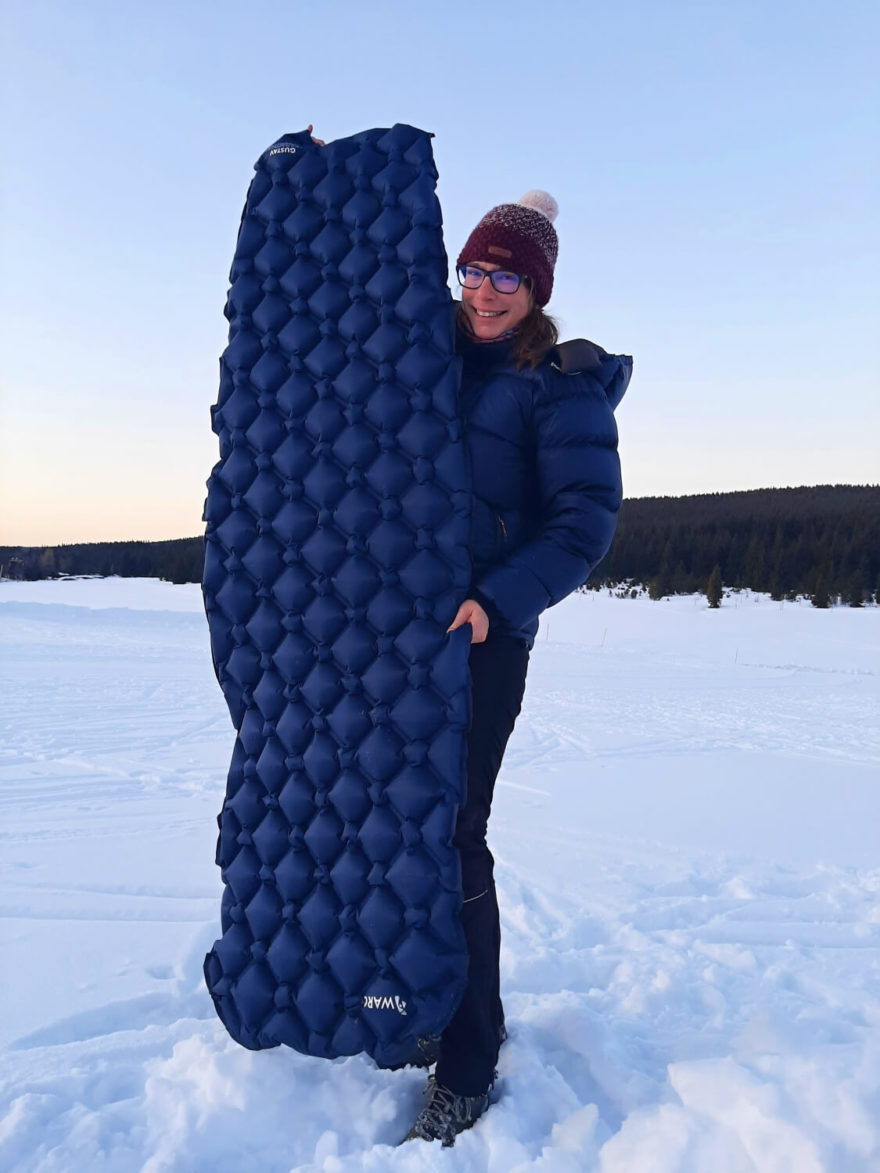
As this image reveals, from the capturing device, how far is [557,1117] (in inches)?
62.6

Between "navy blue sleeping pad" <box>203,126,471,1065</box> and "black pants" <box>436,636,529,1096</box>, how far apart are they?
0.17ft

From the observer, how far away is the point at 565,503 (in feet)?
5.34

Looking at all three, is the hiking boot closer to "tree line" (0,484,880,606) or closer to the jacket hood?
the jacket hood

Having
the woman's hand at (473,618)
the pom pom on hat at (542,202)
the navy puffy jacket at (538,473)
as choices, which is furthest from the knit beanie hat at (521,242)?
the woman's hand at (473,618)

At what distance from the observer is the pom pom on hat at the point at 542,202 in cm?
180

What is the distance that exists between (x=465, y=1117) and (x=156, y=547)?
56.2 meters

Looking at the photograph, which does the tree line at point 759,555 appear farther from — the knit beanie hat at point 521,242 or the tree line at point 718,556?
the knit beanie hat at point 521,242

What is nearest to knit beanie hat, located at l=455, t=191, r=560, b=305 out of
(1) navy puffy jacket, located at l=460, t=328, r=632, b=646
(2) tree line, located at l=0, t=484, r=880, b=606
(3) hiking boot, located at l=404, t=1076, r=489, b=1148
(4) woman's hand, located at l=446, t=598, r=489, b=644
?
(1) navy puffy jacket, located at l=460, t=328, r=632, b=646

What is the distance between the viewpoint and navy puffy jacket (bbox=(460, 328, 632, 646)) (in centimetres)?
162

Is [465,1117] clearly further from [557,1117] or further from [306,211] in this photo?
[306,211]

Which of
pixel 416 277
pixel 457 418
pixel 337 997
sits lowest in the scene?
pixel 337 997

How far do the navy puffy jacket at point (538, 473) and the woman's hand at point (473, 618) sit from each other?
0.02 meters

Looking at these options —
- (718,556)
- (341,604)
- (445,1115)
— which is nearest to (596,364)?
(341,604)

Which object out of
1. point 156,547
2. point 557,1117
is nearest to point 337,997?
point 557,1117
